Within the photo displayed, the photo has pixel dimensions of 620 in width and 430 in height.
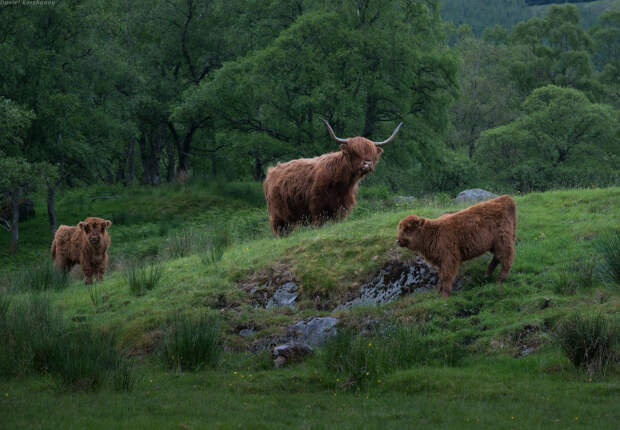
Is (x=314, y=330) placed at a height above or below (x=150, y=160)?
below

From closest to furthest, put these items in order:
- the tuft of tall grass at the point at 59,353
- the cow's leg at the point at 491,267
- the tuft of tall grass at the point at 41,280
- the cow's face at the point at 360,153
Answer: the tuft of tall grass at the point at 59,353, the cow's leg at the point at 491,267, the cow's face at the point at 360,153, the tuft of tall grass at the point at 41,280

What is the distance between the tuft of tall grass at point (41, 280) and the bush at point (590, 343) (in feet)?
33.2

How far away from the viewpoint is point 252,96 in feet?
93.3

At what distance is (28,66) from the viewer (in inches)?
912

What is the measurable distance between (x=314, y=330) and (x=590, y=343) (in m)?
3.51

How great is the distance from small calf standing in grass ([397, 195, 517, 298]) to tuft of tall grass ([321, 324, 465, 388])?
1.29 metres

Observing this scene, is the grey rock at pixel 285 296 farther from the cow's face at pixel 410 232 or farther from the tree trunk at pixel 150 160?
the tree trunk at pixel 150 160

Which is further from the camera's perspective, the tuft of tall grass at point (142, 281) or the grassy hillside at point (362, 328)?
the tuft of tall grass at point (142, 281)

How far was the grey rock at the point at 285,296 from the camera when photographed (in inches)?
404

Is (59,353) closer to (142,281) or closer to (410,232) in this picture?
(142,281)

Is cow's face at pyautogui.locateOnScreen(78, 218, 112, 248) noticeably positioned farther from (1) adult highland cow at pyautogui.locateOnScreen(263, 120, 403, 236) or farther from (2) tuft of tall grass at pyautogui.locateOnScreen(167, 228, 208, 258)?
(1) adult highland cow at pyautogui.locateOnScreen(263, 120, 403, 236)

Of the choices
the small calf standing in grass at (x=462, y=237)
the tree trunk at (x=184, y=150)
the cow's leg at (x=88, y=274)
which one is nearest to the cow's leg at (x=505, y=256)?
the small calf standing in grass at (x=462, y=237)

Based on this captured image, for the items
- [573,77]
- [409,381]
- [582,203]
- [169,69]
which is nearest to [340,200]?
[582,203]

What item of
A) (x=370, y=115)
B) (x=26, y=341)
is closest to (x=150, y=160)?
(x=370, y=115)
